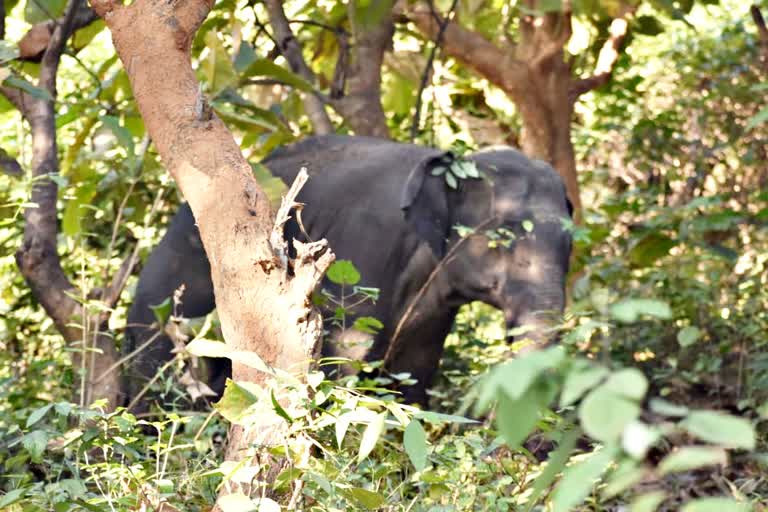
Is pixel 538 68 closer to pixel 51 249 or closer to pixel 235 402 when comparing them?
pixel 51 249

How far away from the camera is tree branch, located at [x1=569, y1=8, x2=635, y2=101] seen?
6117 millimetres

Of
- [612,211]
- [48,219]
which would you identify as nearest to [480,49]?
[612,211]

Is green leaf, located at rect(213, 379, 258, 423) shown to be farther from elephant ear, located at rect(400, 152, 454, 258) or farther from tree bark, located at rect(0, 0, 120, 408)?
elephant ear, located at rect(400, 152, 454, 258)

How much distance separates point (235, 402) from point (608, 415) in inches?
43.0

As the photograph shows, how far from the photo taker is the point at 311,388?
208 cm

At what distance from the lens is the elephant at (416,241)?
4938 millimetres

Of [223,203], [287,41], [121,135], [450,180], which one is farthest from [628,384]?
[287,41]

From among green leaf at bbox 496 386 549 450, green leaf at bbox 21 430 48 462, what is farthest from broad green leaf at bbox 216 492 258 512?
green leaf at bbox 496 386 549 450

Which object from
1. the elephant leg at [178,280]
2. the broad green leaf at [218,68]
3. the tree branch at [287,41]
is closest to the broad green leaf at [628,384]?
the broad green leaf at [218,68]

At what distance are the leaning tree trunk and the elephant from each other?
231 cm

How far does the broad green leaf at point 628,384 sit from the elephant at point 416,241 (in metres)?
3.70

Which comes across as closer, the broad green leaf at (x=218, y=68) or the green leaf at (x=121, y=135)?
the green leaf at (x=121, y=135)

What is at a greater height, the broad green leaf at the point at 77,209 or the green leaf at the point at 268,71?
the green leaf at the point at 268,71

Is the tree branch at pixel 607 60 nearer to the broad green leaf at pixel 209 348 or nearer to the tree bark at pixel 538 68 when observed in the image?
the tree bark at pixel 538 68
